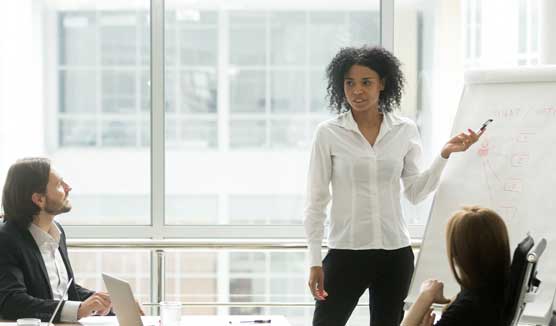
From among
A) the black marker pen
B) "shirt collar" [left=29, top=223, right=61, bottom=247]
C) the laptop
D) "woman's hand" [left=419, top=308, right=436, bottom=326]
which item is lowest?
"woman's hand" [left=419, top=308, right=436, bottom=326]

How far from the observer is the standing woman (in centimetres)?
328

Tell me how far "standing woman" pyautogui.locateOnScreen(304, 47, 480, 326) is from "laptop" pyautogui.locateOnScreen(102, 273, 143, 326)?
3.05 ft

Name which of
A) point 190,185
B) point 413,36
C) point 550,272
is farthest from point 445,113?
point 550,272

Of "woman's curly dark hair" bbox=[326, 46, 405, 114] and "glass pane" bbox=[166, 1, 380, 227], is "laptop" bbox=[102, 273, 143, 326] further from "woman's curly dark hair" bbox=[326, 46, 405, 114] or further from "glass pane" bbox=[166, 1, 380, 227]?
"glass pane" bbox=[166, 1, 380, 227]

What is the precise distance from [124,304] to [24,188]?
0.85 meters

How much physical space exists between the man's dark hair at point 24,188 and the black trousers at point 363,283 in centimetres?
110

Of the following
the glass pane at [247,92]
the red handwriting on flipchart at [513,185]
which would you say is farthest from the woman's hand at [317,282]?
the glass pane at [247,92]

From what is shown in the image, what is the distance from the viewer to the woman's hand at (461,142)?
130 inches

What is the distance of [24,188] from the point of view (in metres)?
3.12

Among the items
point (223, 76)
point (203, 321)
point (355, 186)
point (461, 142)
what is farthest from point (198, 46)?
point (203, 321)

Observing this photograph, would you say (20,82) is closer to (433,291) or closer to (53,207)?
(53,207)

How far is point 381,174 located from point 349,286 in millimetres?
440

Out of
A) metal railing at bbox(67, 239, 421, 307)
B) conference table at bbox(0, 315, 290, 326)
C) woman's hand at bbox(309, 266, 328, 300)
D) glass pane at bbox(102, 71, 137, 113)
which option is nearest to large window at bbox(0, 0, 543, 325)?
glass pane at bbox(102, 71, 137, 113)

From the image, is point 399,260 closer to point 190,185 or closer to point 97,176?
point 190,185
